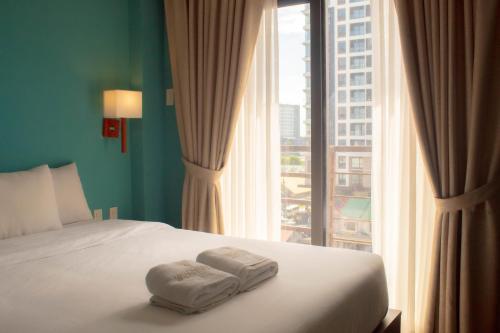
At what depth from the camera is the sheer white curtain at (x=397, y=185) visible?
2883mm

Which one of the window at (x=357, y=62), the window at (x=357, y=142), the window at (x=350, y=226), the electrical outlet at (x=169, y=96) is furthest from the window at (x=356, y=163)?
the electrical outlet at (x=169, y=96)

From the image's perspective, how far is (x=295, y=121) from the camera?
3475 mm

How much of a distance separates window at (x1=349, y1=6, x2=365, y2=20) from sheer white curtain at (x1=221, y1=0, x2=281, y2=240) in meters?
0.59

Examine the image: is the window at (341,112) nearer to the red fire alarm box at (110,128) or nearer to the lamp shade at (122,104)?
the lamp shade at (122,104)

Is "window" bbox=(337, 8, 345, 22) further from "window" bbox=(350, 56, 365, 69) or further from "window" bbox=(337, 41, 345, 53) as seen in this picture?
"window" bbox=(350, 56, 365, 69)

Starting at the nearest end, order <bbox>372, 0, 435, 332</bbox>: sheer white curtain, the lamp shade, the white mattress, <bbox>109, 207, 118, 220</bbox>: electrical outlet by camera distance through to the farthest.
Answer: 1. the white mattress
2. <bbox>372, 0, 435, 332</bbox>: sheer white curtain
3. the lamp shade
4. <bbox>109, 207, 118, 220</bbox>: electrical outlet

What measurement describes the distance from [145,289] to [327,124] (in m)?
1.98

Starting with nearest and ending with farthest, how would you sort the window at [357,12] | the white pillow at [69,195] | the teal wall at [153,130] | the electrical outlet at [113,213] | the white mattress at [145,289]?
the white mattress at [145,289]
the white pillow at [69,195]
the window at [357,12]
the electrical outlet at [113,213]
the teal wall at [153,130]

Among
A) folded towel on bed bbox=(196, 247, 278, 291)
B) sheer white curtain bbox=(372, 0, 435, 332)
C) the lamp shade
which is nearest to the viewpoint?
folded towel on bed bbox=(196, 247, 278, 291)

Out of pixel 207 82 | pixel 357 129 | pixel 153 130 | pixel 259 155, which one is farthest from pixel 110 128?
pixel 357 129

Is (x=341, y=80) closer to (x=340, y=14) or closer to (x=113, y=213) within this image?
(x=340, y=14)

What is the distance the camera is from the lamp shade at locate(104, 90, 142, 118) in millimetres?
3361

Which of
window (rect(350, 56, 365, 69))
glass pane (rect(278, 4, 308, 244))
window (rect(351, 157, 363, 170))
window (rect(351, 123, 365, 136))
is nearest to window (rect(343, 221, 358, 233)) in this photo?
glass pane (rect(278, 4, 308, 244))

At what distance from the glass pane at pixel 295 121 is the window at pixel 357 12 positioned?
0.36m
